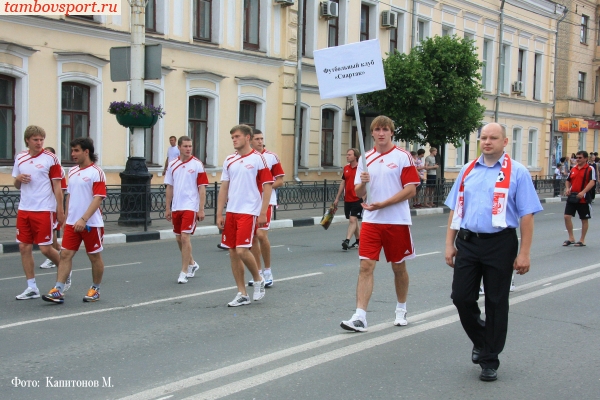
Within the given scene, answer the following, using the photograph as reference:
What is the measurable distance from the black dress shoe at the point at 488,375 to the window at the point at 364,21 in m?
25.8

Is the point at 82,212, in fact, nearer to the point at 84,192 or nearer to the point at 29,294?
the point at 84,192

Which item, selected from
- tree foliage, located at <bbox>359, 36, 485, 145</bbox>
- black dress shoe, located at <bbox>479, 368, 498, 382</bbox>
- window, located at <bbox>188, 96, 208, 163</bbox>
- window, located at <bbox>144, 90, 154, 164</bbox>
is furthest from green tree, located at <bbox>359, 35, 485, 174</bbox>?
black dress shoe, located at <bbox>479, 368, 498, 382</bbox>

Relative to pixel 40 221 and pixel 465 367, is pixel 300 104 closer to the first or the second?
pixel 40 221

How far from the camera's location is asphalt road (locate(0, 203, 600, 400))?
5223 mm

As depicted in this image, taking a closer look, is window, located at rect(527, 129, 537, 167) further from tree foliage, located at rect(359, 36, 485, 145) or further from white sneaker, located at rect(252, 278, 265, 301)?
white sneaker, located at rect(252, 278, 265, 301)

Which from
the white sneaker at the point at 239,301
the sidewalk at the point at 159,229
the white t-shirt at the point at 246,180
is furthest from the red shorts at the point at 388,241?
the sidewalk at the point at 159,229

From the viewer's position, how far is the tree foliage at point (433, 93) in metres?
24.1

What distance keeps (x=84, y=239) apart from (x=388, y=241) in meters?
3.40

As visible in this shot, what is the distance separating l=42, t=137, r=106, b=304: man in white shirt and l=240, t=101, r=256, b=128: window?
56.2 feet

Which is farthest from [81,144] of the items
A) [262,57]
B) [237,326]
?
[262,57]

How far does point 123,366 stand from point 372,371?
6.17 feet

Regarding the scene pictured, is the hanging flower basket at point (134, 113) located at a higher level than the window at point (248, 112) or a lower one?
lower

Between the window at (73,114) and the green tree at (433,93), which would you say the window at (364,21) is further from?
the window at (73,114)
